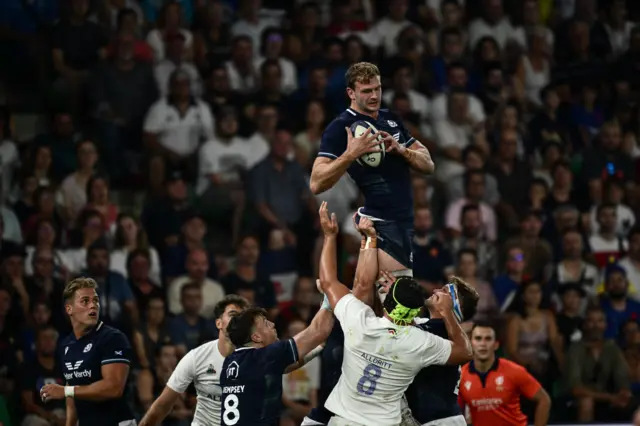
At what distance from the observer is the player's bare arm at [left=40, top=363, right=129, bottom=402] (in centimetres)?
1080

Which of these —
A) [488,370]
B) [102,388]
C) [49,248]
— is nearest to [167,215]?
[49,248]

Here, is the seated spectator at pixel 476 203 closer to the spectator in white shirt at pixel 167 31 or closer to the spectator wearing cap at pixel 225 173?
the spectator wearing cap at pixel 225 173

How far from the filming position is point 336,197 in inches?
649

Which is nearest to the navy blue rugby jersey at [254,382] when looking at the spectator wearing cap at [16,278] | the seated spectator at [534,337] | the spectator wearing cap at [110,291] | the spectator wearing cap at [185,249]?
the spectator wearing cap at [110,291]

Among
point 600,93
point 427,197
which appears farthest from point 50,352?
point 600,93

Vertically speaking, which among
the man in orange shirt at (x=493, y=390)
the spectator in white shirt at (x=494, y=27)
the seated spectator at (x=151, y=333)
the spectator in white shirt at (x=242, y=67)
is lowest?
the man in orange shirt at (x=493, y=390)

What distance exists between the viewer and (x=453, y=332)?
1034 centimetres

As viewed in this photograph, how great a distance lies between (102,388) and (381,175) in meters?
2.71

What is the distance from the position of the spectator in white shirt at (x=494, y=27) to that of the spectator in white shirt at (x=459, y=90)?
89 centimetres

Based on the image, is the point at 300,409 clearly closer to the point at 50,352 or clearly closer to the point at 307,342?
the point at 50,352

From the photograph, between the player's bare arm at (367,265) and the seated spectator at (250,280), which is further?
the seated spectator at (250,280)

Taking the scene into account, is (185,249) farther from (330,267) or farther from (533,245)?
(330,267)

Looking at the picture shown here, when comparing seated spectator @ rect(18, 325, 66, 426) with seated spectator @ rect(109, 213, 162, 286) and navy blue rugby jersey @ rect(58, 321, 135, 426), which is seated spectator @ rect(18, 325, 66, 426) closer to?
seated spectator @ rect(109, 213, 162, 286)

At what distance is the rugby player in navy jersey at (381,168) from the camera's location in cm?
1038
